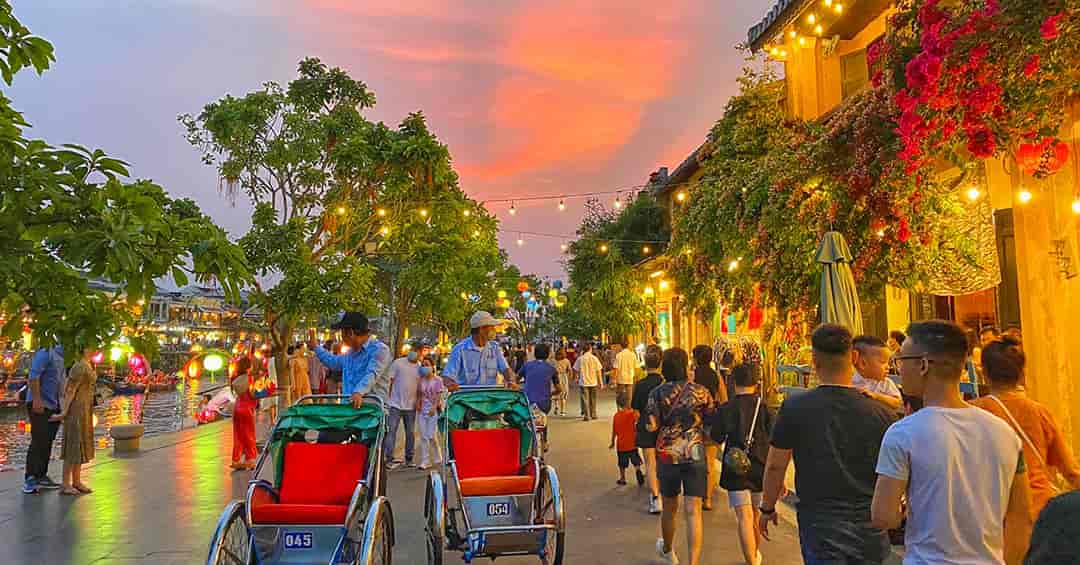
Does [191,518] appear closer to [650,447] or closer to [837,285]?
[650,447]

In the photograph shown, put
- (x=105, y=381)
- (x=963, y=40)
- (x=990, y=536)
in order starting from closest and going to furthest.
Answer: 1. (x=990, y=536)
2. (x=963, y=40)
3. (x=105, y=381)

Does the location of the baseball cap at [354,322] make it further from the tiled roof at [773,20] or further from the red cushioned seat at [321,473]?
the tiled roof at [773,20]

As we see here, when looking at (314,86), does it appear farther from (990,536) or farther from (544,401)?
(990,536)

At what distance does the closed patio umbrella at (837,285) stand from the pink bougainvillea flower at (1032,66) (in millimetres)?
2310

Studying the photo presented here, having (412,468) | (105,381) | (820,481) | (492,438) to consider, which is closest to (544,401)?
(412,468)

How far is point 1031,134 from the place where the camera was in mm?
6105

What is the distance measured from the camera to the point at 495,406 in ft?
21.4

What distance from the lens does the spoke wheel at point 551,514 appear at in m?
5.18

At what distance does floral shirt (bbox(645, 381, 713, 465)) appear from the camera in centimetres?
566

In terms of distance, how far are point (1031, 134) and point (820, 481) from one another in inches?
184

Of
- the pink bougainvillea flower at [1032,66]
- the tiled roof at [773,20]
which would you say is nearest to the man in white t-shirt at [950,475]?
the pink bougainvillea flower at [1032,66]

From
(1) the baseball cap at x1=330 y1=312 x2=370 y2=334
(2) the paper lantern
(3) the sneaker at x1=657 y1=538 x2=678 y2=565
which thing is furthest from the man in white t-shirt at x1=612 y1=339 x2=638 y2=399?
(1) the baseball cap at x1=330 y1=312 x2=370 y2=334

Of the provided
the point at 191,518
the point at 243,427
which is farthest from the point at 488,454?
the point at 243,427

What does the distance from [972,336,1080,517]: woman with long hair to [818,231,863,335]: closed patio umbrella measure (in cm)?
348
